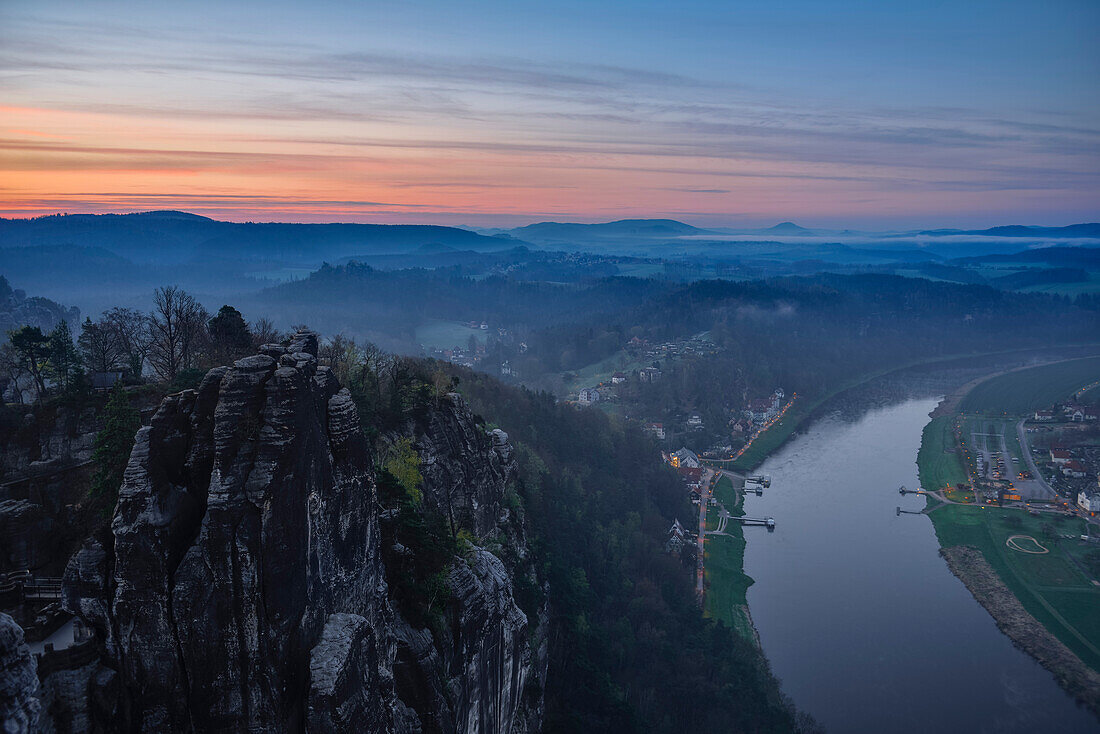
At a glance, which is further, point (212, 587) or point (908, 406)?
point (908, 406)

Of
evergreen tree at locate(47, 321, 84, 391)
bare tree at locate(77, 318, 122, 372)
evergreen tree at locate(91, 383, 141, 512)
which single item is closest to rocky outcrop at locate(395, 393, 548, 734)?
evergreen tree at locate(91, 383, 141, 512)

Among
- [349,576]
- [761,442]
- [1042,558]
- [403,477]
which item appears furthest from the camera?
[761,442]

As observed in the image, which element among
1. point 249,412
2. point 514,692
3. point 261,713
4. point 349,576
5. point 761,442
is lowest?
point 761,442

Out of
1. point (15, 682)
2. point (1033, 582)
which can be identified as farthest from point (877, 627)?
point (15, 682)

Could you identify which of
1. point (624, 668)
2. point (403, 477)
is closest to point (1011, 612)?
point (624, 668)

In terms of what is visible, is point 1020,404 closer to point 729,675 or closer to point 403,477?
point 729,675

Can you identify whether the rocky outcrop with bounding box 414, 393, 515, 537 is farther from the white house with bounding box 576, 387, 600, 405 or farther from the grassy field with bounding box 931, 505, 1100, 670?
the white house with bounding box 576, 387, 600, 405

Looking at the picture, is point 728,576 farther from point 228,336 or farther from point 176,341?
point 176,341

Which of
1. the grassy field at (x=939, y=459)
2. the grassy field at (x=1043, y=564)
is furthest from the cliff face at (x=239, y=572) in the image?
the grassy field at (x=939, y=459)
